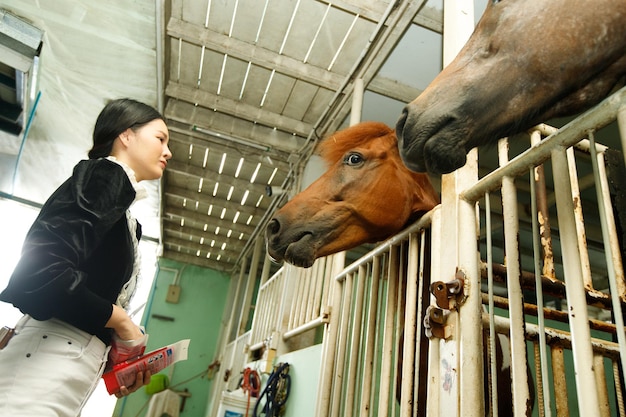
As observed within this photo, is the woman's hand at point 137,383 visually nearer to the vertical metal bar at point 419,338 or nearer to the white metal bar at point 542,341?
the vertical metal bar at point 419,338

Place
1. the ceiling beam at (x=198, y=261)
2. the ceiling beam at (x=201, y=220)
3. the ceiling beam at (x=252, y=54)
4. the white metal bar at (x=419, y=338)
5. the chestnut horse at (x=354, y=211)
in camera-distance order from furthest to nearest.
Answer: the ceiling beam at (x=198, y=261) < the ceiling beam at (x=201, y=220) < the ceiling beam at (x=252, y=54) < the chestnut horse at (x=354, y=211) < the white metal bar at (x=419, y=338)

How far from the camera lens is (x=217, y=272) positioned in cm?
972

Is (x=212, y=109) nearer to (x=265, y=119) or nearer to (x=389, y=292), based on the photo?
(x=265, y=119)

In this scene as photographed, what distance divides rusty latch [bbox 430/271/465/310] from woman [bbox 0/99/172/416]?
84 cm

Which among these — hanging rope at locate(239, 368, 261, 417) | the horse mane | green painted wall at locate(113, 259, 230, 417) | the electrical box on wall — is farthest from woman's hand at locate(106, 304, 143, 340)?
the electrical box on wall

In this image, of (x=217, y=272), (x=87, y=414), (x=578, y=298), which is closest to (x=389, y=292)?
(x=578, y=298)

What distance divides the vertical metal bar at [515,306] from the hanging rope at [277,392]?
1.99 metres

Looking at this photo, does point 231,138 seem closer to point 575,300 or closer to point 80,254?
point 80,254

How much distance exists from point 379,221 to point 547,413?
0.96 meters

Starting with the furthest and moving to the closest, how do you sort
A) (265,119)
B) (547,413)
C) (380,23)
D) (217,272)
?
(217,272)
(265,119)
(380,23)
(547,413)

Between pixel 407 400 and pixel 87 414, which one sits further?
pixel 87 414

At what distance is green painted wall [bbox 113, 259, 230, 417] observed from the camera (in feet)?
26.9

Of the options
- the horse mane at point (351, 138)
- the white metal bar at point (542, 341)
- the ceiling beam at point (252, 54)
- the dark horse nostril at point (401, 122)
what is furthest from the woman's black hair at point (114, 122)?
the ceiling beam at point (252, 54)

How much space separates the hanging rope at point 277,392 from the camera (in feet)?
8.61
